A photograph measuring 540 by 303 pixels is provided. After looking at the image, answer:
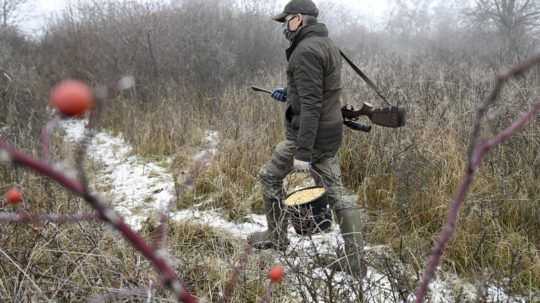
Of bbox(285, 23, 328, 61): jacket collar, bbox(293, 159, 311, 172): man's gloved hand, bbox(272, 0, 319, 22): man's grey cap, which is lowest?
bbox(293, 159, 311, 172): man's gloved hand

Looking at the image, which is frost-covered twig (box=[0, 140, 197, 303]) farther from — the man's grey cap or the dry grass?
the man's grey cap

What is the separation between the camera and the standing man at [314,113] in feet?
7.43

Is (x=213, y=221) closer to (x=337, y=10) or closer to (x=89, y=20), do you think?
(x=89, y=20)

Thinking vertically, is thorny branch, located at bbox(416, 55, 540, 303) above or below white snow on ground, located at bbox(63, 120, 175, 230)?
above

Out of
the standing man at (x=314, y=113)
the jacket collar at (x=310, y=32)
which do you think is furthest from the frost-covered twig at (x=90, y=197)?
the jacket collar at (x=310, y=32)

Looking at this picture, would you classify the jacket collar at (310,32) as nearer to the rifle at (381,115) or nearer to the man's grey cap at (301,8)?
the man's grey cap at (301,8)

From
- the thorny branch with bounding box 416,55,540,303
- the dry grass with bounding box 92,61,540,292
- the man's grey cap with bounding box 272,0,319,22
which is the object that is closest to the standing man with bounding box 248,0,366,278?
the man's grey cap with bounding box 272,0,319,22

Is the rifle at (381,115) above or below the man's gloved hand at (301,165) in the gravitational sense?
above

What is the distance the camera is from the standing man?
227 cm

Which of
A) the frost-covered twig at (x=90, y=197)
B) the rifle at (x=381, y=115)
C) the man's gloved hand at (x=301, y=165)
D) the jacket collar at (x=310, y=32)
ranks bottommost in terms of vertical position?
the man's gloved hand at (x=301, y=165)

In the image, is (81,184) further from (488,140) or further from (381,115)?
(381,115)

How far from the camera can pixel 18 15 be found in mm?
12930

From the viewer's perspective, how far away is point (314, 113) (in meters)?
2.30

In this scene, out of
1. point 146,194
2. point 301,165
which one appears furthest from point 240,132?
point 301,165
